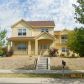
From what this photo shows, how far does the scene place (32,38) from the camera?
53906 mm

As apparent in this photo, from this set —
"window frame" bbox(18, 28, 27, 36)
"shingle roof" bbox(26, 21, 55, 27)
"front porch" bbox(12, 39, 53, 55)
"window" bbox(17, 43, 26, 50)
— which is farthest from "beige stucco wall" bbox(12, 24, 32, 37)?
"window" bbox(17, 43, 26, 50)

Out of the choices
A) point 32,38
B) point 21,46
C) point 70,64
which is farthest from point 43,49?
point 70,64

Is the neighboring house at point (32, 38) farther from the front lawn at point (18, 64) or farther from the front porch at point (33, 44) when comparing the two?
the front lawn at point (18, 64)

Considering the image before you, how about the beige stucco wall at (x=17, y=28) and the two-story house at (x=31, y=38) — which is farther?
the beige stucco wall at (x=17, y=28)

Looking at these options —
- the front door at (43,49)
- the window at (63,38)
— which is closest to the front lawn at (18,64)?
the front door at (43,49)

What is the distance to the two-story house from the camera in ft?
177

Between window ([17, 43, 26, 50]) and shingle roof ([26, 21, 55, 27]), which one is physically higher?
shingle roof ([26, 21, 55, 27])

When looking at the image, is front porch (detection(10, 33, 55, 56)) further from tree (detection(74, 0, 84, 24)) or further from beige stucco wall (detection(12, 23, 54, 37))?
tree (detection(74, 0, 84, 24))

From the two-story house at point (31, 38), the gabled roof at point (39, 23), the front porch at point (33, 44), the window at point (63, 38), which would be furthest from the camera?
the window at point (63, 38)

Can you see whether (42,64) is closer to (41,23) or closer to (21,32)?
(21,32)

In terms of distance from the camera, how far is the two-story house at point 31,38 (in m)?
54.0

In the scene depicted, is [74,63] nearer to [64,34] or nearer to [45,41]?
[45,41]

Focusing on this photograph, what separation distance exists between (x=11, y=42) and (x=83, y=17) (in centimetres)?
3231

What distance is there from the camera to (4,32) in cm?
5269
